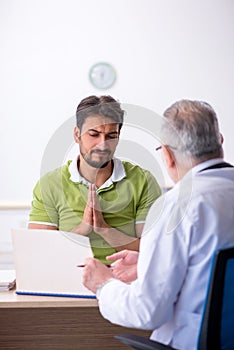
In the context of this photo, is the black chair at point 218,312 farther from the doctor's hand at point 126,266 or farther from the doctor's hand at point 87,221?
the doctor's hand at point 87,221

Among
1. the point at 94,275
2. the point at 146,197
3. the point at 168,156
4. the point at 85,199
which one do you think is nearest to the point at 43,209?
the point at 85,199

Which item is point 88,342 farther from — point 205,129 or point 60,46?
point 60,46

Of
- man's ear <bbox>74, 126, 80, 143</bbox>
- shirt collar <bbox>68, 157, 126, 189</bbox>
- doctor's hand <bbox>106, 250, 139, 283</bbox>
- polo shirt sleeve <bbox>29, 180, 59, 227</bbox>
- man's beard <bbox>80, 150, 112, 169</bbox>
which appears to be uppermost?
man's ear <bbox>74, 126, 80, 143</bbox>

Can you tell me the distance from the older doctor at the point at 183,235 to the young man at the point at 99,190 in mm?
785

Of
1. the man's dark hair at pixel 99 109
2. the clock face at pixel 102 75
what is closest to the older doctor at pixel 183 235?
the man's dark hair at pixel 99 109

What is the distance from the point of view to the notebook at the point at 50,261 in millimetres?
2109

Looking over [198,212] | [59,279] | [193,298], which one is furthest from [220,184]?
[59,279]

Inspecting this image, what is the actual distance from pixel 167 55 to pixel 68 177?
2.50m

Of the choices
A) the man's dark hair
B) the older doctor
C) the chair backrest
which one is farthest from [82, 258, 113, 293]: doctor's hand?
the man's dark hair

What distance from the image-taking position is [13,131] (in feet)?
16.1

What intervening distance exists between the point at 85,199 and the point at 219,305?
1127mm

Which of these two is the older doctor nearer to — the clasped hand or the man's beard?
the clasped hand

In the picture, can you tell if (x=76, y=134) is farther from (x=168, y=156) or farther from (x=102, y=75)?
(x=102, y=75)

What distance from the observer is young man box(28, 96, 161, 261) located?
8.35ft
